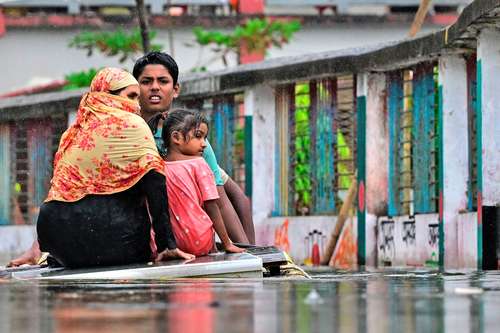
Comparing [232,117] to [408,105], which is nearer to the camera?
[408,105]

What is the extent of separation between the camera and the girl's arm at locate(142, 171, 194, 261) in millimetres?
9672

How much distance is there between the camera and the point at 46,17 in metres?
52.6

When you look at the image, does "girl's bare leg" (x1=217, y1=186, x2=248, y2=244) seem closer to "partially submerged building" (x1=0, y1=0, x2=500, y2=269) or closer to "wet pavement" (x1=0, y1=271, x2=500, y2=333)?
"wet pavement" (x1=0, y1=271, x2=500, y2=333)

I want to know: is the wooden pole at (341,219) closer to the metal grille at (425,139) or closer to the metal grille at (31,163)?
the metal grille at (425,139)

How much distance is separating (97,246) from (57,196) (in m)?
0.34

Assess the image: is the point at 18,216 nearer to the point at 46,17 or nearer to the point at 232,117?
the point at 232,117

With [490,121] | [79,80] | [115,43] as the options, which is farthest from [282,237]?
[115,43]

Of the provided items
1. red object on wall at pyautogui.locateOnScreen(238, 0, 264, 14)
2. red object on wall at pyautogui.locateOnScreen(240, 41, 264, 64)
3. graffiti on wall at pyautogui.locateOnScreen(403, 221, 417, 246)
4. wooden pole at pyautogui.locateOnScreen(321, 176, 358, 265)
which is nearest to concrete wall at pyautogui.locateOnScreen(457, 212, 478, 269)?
graffiti on wall at pyautogui.locateOnScreen(403, 221, 417, 246)

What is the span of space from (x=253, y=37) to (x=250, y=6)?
21.0ft

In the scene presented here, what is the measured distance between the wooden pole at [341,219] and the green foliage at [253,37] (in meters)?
26.0

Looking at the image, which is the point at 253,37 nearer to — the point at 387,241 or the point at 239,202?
the point at 387,241

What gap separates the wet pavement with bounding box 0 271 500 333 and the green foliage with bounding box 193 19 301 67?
38.3 meters

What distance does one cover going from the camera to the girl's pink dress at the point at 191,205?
10109mm

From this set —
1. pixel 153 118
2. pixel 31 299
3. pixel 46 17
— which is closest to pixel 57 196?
pixel 153 118
